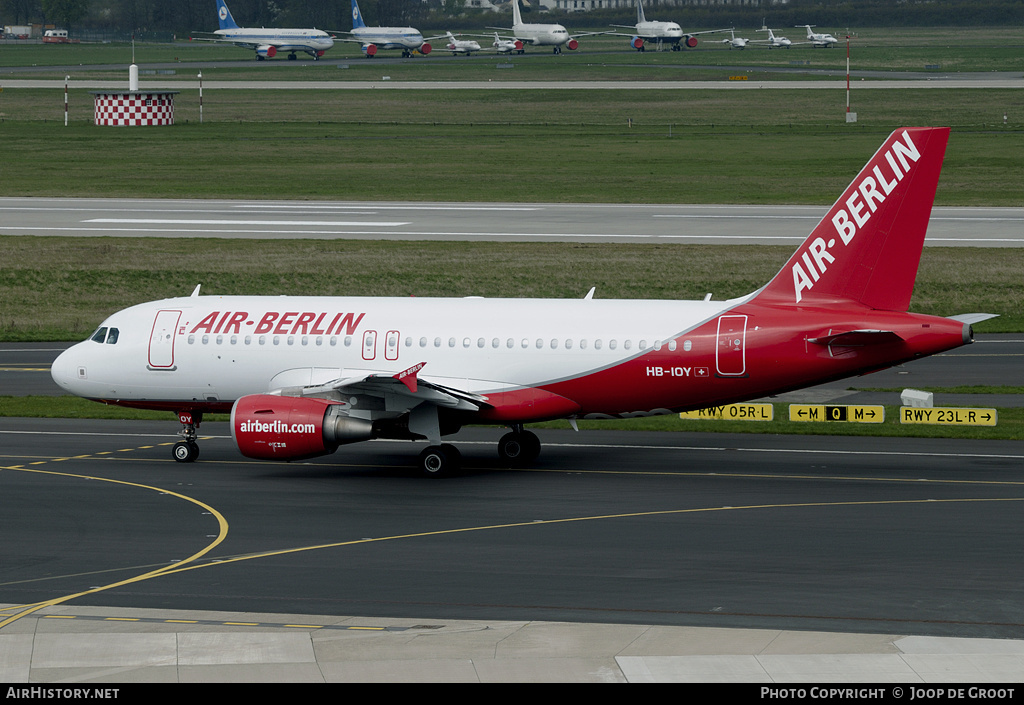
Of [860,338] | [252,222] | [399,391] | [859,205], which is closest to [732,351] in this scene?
[860,338]

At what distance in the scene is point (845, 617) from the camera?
23.3 meters

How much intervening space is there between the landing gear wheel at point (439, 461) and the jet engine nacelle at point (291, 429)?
180 centimetres

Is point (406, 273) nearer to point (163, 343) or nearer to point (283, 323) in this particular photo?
point (163, 343)

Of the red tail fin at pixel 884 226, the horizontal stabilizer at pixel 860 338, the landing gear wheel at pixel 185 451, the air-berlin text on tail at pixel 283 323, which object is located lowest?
the landing gear wheel at pixel 185 451

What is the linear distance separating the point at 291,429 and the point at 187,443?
5.21m

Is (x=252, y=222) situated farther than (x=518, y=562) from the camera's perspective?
Yes

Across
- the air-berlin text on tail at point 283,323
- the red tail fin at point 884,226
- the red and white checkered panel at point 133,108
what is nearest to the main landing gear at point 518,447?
the air-berlin text on tail at point 283,323

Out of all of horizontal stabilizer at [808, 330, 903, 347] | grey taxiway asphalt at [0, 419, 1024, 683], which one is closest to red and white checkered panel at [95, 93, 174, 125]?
grey taxiway asphalt at [0, 419, 1024, 683]

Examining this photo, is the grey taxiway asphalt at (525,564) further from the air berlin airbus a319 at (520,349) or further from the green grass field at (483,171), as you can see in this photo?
the green grass field at (483,171)

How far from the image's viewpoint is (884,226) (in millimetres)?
34531

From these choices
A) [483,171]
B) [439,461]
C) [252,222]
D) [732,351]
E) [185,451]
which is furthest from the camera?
[483,171]

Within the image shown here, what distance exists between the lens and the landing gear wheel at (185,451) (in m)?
38.2

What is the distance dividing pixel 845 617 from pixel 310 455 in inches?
618

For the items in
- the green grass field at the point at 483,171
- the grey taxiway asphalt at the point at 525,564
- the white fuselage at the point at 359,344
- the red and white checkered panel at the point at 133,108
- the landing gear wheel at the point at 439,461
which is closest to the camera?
the grey taxiway asphalt at the point at 525,564
